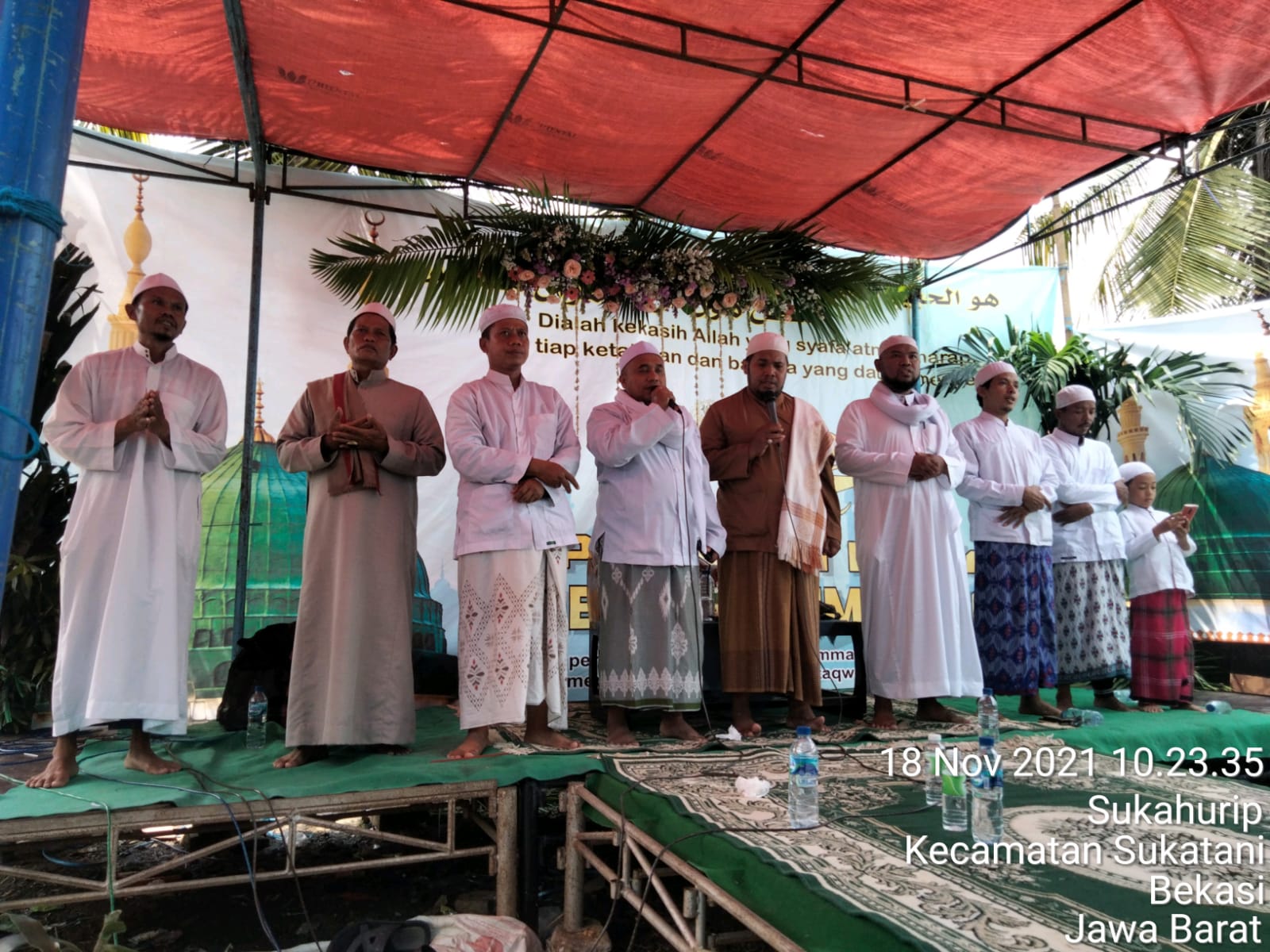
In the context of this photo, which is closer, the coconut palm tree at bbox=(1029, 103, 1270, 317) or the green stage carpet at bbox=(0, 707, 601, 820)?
the green stage carpet at bbox=(0, 707, 601, 820)

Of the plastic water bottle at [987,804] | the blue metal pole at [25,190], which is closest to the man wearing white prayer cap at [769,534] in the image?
the plastic water bottle at [987,804]

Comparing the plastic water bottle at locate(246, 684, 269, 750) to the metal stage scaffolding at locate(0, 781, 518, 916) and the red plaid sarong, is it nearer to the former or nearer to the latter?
the metal stage scaffolding at locate(0, 781, 518, 916)

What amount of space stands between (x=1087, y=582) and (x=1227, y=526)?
108 inches

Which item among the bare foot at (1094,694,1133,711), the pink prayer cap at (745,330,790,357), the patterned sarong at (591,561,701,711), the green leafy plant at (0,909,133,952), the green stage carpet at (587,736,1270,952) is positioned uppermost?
the pink prayer cap at (745,330,790,357)

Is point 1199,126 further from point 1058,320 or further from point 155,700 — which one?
point 155,700

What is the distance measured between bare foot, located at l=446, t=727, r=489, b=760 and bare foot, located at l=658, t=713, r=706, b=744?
82 centimetres

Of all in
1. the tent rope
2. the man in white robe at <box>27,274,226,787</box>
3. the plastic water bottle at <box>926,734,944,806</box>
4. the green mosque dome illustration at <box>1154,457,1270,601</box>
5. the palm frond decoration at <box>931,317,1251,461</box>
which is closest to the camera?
the tent rope

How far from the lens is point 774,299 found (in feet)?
19.8

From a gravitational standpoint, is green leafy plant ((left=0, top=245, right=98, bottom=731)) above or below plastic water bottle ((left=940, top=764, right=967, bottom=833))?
above

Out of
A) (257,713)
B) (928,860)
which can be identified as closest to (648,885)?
(928,860)

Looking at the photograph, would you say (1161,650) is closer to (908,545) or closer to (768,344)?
(908,545)

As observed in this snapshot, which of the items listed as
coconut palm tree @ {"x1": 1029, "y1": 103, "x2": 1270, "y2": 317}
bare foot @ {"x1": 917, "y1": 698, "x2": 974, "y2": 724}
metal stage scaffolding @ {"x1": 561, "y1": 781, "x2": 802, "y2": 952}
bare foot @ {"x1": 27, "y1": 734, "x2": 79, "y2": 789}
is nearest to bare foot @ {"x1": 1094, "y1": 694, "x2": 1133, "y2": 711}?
bare foot @ {"x1": 917, "y1": 698, "x2": 974, "y2": 724}

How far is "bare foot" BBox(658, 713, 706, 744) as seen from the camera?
3807 millimetres

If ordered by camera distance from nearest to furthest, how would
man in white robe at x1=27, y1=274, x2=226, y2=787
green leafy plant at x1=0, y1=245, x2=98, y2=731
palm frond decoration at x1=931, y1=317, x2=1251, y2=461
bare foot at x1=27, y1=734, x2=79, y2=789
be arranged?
bare foot at x1=27, y1=734, x2=79, y2=789 → man in white robe at x1=27, y1=274, x2=226, y2=787 → green leafy plant at x1=0, y1=245, x2=98, y2=731 → palm frond decoration at x1=931, y1=317, x2=1251, y2=461
